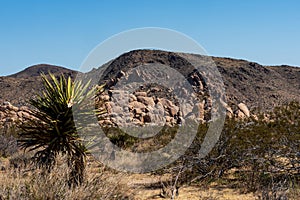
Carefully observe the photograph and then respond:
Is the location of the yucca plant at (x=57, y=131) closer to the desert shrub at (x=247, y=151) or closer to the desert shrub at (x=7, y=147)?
the desert shrub at (x=247, y=151)

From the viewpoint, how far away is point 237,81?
5306 cm

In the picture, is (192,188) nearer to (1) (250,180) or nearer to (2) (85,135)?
(1) (250,180)

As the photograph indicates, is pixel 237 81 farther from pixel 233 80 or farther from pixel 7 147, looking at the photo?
pixel 7 147

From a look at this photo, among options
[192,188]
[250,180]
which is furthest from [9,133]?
[250,180]

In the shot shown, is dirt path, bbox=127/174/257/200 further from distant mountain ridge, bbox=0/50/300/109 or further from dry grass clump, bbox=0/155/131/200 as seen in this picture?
distant mountain ridge, bbox=0/50/300/109

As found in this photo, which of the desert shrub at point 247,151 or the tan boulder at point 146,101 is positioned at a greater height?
the tan boulder at point 146,101

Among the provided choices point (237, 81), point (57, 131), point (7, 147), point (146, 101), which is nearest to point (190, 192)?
point (57, 131)

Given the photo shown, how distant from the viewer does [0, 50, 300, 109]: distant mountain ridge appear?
4847cm

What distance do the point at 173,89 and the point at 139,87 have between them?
390cm

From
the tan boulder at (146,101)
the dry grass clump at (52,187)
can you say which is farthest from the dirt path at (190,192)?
the tan boulder at (146,101)

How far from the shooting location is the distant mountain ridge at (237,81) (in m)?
48.5

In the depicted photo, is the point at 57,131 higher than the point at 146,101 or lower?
lower

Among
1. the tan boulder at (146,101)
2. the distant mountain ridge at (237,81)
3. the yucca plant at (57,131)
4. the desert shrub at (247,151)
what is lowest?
the desert shrub at (247,151)

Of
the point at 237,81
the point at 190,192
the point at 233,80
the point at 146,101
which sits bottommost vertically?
the point at 190,192
